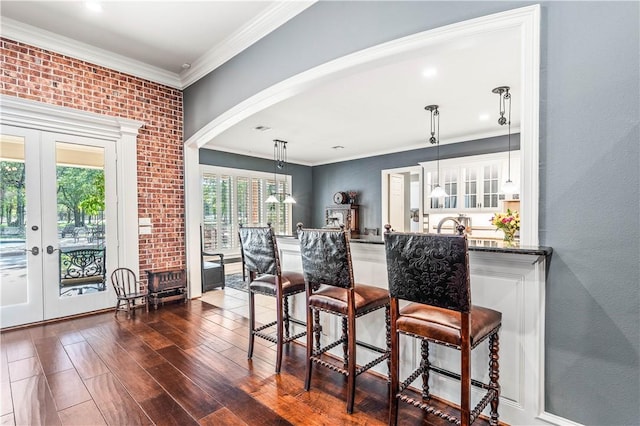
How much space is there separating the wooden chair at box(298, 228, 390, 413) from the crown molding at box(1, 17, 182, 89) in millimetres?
3704

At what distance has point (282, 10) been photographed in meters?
3.02

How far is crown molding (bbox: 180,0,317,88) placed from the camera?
2.98 metres

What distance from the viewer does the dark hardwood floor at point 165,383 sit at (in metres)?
1.99

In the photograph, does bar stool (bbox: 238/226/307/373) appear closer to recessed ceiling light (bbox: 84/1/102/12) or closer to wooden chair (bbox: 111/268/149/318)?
wooden chair (bbox: 111/268/149/318)

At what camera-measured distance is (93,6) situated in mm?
3041

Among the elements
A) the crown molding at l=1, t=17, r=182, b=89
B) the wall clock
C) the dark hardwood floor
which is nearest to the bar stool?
the dark hardwood floor

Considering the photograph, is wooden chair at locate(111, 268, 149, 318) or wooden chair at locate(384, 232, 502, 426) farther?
wooden chair at locate(111, 268, 149, 318)

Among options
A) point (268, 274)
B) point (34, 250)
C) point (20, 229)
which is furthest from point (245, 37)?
point (34, 250)

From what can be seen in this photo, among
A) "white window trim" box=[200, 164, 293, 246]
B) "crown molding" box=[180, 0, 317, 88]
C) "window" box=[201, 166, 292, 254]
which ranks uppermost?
"crown molding" box=[180, 0, 317, 88]

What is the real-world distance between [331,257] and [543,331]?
1265 mm

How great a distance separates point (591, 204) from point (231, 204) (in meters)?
6.84

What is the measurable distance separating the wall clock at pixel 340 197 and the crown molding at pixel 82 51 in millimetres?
4612

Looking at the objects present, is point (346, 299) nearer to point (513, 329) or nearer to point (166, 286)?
point (513, 329)

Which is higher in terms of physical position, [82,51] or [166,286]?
→ [82,51]
